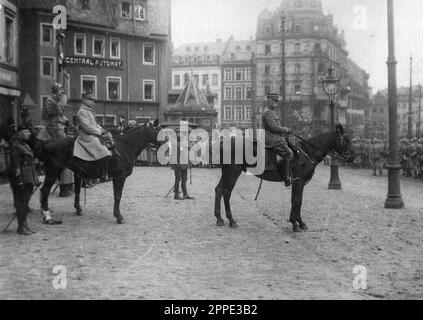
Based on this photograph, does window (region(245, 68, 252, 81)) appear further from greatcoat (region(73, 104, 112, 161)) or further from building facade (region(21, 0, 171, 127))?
greatcoat (region(73, 104, 112, 161))

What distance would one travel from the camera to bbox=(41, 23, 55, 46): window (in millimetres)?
36291

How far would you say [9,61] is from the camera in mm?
27594

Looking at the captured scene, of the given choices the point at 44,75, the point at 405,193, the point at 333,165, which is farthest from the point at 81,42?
the point at 405,193

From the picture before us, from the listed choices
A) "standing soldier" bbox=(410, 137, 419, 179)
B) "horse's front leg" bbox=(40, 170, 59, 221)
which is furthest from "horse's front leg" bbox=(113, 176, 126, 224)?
"standing soldier" bbox=(410, 137, 419, 179)

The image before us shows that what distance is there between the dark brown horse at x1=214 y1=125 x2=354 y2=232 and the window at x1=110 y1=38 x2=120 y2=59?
3524 cm

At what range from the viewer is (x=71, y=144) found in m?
11.3

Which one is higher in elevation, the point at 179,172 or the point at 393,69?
the point at 393,69

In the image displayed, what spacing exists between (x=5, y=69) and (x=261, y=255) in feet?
72.8

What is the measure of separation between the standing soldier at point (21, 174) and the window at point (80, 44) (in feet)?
112

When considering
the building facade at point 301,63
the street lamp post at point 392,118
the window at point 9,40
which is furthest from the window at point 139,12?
the street lamp post at point 392,118

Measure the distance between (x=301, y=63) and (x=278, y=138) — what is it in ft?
237
